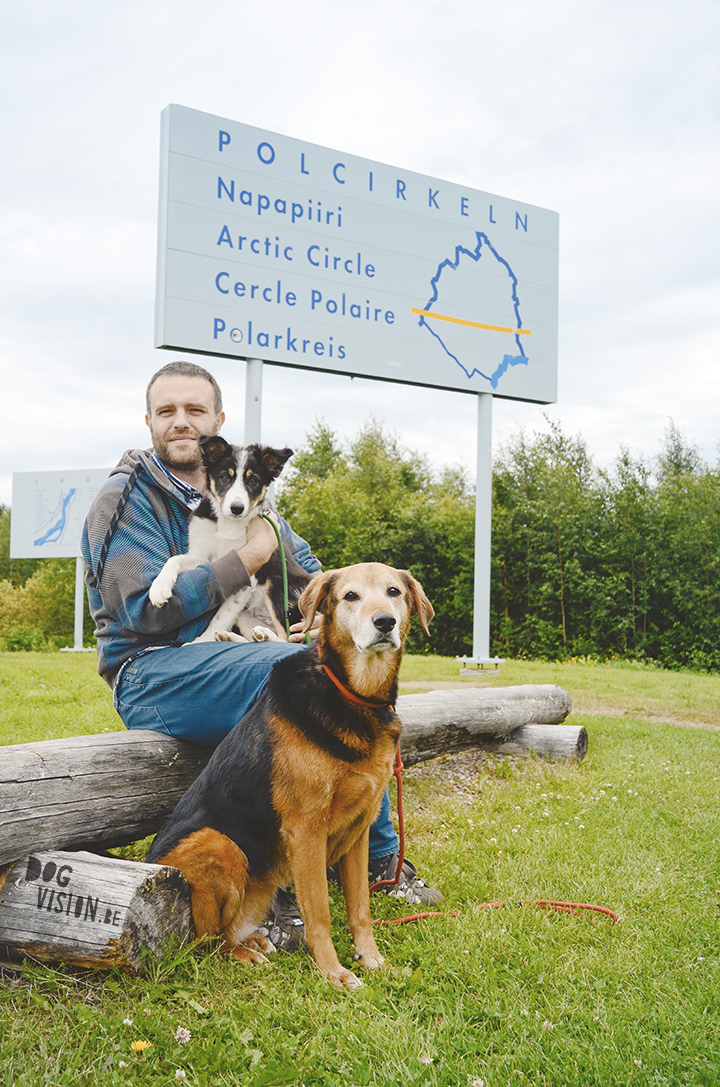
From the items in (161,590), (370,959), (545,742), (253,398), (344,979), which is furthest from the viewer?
(253,398)

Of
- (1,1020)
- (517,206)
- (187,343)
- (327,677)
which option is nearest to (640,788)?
(327,677)

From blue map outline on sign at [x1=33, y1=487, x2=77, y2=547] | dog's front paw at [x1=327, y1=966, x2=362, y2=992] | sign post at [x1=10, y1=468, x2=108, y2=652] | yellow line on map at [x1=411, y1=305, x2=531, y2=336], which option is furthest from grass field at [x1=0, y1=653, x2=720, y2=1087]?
blue map outline on sign at [x1=33, y1=487, x2=77, y2=547]

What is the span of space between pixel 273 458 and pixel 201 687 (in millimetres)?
1033

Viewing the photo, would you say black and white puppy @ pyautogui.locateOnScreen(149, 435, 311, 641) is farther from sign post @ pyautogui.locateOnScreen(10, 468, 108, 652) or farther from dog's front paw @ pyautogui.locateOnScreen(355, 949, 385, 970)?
sign post @ pyautogui.locateOnScreen(10, 468, 108, 652)

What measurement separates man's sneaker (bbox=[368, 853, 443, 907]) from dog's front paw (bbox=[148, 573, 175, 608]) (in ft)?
4.62

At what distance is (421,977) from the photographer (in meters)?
2.49

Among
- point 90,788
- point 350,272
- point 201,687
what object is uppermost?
point 350,272

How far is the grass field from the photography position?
197cm

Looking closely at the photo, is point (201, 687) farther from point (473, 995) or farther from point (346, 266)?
point (346, 266)

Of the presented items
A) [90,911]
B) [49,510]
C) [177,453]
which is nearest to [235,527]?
[177,453]

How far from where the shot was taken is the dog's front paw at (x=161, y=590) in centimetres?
302

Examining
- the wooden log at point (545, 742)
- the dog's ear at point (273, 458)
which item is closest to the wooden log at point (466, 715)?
the wooden log at point (545, 742)

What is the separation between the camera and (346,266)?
27.6 feet

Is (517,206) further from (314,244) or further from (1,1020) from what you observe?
(1,1020)
